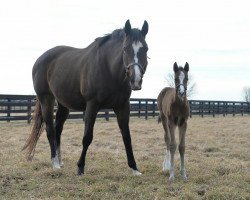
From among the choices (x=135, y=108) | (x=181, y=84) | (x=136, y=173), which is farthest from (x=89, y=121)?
(x=135, y=108)

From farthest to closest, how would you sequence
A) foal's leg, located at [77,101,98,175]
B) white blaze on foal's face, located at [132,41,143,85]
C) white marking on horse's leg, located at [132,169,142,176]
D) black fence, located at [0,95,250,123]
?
black fence, located at [0,95,250,123] < white marking on horse's leg, located at [132,169,142,176] < foal's leg, located at [77,101,98,175] < white blaze on foal's face, located at [132,41,143,85]

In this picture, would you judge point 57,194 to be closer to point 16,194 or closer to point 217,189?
point 16,194

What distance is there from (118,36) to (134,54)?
812 mm

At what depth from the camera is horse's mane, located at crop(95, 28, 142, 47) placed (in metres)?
5.02

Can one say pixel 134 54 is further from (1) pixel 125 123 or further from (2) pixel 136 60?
(1) pixel 125 123

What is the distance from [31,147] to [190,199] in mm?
3594

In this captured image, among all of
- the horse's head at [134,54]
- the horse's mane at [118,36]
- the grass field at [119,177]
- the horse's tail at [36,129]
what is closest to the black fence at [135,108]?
the grass field at [119,177]

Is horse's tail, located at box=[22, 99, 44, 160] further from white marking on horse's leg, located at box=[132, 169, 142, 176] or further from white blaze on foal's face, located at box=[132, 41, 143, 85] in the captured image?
white blaze on foal's face, located at box=[132, 41, 143, 85]

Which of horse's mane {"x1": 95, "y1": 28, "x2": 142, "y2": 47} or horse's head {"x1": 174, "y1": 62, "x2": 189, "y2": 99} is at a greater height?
horse's mane {"x1": 95, "y1": 28, "x2": 142, "y2": 47}

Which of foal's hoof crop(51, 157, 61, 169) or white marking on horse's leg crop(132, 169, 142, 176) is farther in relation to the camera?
foal's hoof crop(51, 157, 61, 169)

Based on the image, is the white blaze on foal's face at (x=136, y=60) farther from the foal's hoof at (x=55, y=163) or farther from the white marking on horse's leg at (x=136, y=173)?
the foal's hoof at (x=55, y=163)

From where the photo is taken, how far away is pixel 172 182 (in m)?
5.19

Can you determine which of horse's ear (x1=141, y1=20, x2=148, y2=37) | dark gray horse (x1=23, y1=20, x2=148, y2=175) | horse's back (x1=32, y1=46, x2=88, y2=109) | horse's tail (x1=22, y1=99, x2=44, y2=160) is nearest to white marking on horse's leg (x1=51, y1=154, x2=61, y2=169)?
dark gray horse (x1=23, y1=20, x2=148, y2=175)

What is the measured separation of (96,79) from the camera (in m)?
5.49
